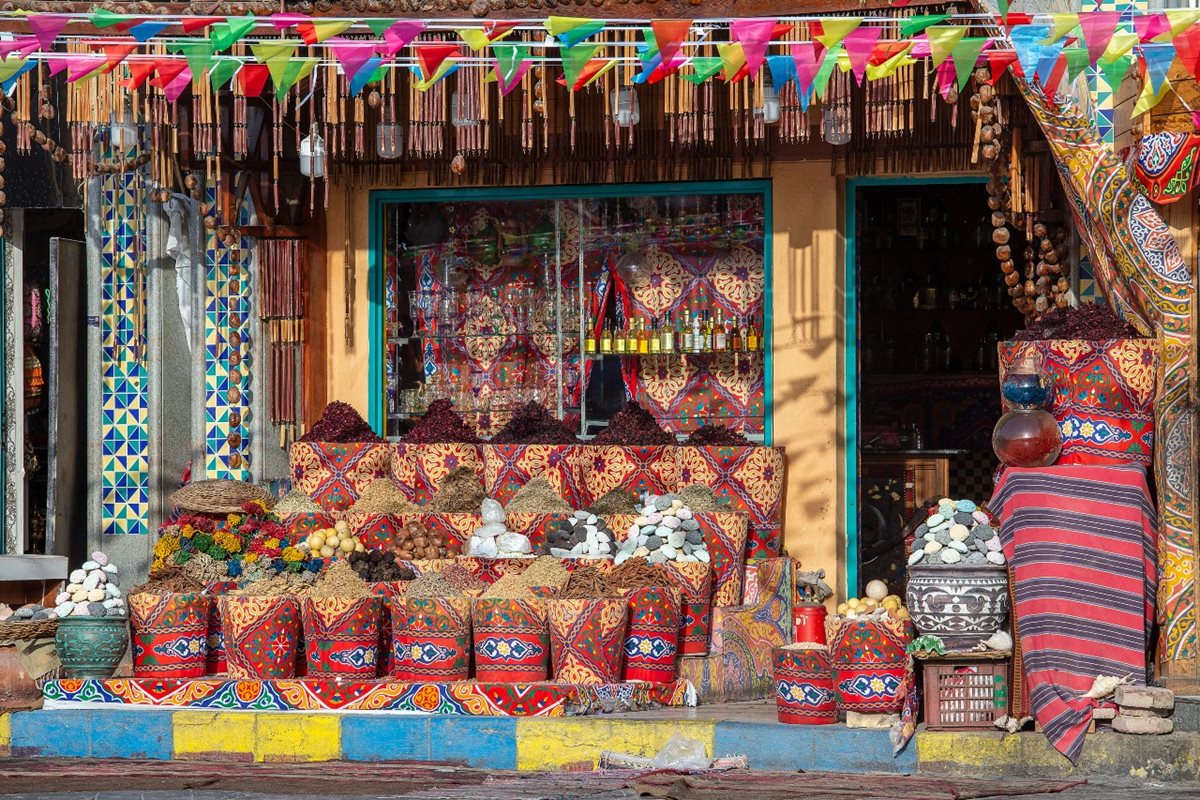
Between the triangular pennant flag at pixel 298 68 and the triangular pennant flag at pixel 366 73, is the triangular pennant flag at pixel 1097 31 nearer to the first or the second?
the triangular pennant flag at pixel 366 73

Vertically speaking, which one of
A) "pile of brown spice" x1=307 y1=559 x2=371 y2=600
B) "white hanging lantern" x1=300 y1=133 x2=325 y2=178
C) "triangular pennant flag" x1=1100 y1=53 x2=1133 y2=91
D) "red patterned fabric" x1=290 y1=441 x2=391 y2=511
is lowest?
"pile of brown spice" x1=307 y1=559 x2=371 y2=600

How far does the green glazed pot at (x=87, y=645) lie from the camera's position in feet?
31.4

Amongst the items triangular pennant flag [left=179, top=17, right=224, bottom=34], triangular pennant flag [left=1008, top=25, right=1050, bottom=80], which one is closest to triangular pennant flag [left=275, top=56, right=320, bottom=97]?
triangular pennant flag [left=179, top=17, right=224, bottom=34]

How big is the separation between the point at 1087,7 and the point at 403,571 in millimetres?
4524

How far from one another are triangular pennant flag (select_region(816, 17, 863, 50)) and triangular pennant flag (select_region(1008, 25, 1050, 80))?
0.69 m

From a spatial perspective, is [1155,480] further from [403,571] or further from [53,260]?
[53,260]

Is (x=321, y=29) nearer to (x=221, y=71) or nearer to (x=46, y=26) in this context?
(x=221, y=71)

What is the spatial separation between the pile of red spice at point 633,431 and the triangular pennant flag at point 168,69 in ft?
10.2

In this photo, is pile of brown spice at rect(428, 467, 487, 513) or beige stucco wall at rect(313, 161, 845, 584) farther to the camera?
beige stucco wall at rect(313, 161, 845, 584)

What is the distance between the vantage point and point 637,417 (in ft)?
35.2

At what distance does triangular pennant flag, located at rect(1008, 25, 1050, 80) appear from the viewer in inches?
324

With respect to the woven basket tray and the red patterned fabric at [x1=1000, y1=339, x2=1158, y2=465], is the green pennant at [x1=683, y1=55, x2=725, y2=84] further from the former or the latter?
the woven basket tray

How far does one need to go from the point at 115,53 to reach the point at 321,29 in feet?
3.47

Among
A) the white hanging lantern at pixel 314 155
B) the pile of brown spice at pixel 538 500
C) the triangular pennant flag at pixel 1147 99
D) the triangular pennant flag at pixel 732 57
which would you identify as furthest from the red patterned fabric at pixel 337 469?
the triangular pennant flag at pixel 1147 99
